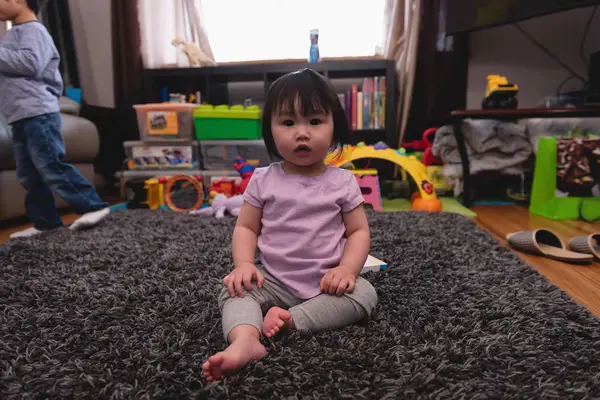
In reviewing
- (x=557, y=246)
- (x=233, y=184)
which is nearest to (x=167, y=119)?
(x=233, y=184)

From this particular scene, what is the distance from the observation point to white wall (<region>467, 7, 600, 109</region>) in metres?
2.30

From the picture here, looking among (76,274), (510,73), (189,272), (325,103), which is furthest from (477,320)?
(510,73)

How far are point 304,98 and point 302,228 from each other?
0.21m

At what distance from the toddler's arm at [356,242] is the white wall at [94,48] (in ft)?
8.28

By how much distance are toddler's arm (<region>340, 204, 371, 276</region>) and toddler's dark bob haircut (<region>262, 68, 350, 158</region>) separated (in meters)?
0.15

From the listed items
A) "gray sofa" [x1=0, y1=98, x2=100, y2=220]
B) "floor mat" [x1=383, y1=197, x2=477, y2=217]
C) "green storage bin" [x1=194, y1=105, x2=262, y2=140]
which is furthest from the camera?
"green storage bin" [x1=194, y1=105, x2=262, y2=140]

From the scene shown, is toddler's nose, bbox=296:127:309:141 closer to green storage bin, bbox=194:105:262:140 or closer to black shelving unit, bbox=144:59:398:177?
green storage bin, bbox=194:105:262:140

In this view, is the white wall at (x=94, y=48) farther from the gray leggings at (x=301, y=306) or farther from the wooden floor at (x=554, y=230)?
the gray leggings at (x=301, y=306)

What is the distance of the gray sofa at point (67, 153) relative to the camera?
5.18 feet

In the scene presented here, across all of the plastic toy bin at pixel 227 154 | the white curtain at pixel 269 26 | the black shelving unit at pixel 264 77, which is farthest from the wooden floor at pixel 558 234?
the white curtain at pixel 269 26

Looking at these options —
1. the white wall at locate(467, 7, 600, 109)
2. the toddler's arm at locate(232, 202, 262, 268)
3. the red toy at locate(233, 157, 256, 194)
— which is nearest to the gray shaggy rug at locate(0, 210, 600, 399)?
the toddler's arm at locate(232, 202, 262, 268)

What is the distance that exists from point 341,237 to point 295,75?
289 mm

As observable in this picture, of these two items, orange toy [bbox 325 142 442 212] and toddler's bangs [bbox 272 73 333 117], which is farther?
orange toy [bbox 325 142 442 212]

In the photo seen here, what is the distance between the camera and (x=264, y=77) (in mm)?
2264
